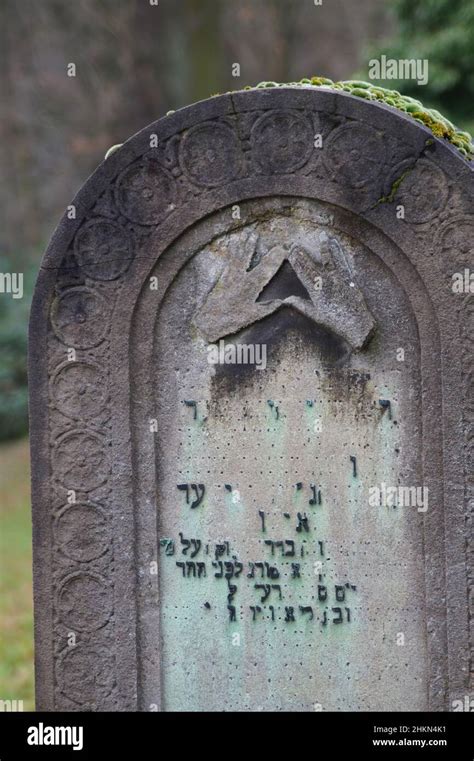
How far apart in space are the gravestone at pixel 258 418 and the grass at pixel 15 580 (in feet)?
8.22

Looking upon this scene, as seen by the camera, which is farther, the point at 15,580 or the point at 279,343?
the point at 15,580

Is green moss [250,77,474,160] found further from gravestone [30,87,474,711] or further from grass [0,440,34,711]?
grass [0,440,34,711]

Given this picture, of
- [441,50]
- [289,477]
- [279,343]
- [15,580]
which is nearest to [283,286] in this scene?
[279,343]

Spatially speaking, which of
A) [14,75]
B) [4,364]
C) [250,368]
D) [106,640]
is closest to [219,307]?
[250,368]

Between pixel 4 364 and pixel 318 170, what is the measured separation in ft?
35.3

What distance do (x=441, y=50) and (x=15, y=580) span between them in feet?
18.9

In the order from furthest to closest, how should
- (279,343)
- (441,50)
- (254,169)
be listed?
(441,50) < (279,343) < (254,169)

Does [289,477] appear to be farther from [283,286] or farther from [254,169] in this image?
[254,169]

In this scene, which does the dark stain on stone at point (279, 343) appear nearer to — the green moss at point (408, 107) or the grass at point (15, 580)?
the green moss at point (408, 107)

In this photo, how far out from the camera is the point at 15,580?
400 inches

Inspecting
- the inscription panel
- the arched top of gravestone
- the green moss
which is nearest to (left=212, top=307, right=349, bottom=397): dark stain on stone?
the inscription panel

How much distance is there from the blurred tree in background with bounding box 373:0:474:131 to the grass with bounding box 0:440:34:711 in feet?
16.8

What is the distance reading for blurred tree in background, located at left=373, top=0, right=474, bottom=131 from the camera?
345 inches

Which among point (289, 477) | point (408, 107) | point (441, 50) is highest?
point (441, 50)
